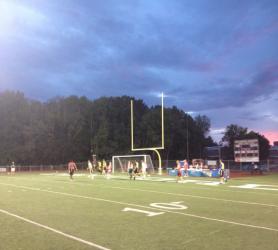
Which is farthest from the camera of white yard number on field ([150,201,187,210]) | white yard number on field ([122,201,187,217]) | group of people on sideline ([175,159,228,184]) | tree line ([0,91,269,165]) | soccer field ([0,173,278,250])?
tree line ([0,91,269,165])

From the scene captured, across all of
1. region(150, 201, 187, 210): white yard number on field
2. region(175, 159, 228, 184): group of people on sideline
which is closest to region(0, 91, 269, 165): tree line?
region(175, 159, 228, 184): group of people on sideline

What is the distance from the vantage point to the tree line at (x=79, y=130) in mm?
76875

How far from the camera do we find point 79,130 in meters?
81.9

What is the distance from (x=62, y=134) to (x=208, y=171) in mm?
49950

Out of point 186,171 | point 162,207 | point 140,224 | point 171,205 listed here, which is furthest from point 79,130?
point 140,224

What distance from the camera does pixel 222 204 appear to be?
14531 millimetres

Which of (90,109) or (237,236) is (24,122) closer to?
(90,109)

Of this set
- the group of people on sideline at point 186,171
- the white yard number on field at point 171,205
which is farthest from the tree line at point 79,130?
the white yard number on field at point 171,205

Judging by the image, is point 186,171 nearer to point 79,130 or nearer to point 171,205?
point 171,205

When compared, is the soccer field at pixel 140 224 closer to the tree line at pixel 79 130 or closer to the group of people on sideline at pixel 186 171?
the group of people on sideline at pixel 186 171

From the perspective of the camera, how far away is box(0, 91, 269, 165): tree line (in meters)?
76.9

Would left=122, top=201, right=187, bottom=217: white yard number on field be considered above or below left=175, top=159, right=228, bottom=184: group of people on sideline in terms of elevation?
below

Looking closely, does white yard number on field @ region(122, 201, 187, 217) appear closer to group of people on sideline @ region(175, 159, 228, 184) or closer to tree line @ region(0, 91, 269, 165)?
group of people on sideline @ region(175, 159, 228, 184)

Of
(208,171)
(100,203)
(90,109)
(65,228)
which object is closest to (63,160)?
(90,109)
